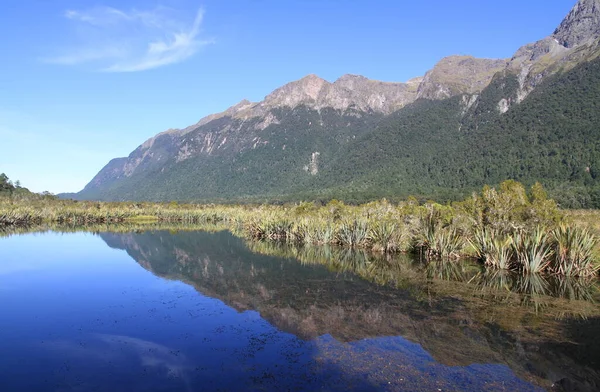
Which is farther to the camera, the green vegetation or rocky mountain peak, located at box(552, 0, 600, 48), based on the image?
rocky mountain peak, located at box(552, 0, 600, 48)

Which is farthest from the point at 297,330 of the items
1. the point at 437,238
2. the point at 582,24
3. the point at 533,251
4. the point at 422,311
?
the point at 582,24

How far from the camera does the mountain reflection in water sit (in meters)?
10.3

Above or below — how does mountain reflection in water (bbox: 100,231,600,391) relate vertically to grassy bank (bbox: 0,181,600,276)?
below

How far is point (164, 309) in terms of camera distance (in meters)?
16.0

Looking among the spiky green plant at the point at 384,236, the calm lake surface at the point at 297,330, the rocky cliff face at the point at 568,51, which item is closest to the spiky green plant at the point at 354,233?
the spiky green plant at the point at 384,236

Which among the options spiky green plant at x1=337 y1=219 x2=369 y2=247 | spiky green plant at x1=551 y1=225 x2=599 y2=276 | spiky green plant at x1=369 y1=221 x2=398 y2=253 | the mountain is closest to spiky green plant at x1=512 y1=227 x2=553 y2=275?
spiky green plant at x1=551 y1=225 x2=599 y2=276

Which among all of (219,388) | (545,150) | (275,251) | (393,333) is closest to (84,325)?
(219,388)

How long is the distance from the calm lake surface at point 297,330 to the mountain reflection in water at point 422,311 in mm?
58

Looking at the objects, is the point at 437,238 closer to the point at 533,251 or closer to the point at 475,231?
the point at 475,231

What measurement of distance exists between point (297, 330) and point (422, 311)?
16.2 feet

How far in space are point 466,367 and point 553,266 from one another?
15458mm

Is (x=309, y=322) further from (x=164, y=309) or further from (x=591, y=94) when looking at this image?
(x=591, y=94)

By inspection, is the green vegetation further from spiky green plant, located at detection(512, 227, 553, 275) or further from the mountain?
spiky green plant, located at detection(512, 227, 553, 275)

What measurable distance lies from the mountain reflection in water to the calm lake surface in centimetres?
6
